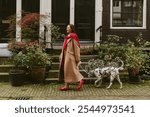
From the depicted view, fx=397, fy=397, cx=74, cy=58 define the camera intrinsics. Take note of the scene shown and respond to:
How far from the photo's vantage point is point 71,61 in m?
10.5

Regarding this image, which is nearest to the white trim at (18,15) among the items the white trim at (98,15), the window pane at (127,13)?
the white trim at (98,15)

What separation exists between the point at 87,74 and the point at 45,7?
3.55m

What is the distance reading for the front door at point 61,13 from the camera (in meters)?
14.5

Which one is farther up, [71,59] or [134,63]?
[71,59]

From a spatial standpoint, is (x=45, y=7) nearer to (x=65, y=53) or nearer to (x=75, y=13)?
(x=75, y=13)

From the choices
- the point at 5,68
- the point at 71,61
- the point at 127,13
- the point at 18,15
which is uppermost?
the point at 127,13

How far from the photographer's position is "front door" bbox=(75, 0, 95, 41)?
1459 centimetres

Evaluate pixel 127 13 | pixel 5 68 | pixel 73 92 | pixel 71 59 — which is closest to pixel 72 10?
pixel 127 13

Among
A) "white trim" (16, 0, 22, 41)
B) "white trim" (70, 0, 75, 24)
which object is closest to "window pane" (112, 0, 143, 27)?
"white trim" (70, 0, 75, 24)

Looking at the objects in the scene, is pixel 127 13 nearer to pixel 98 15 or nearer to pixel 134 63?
pixel 98 15

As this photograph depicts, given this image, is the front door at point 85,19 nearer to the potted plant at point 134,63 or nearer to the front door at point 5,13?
the front door at point 5,13

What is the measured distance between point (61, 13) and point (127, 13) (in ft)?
8.12

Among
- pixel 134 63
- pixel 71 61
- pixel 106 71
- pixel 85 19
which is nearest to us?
pixel 71 61

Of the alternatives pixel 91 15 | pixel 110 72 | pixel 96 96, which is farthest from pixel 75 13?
pixel 96 96
